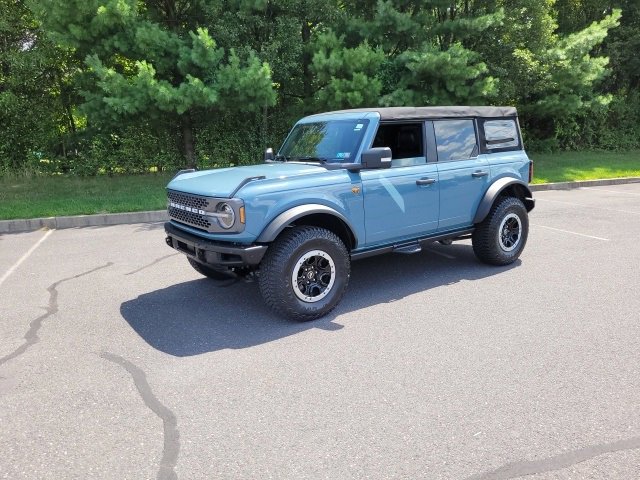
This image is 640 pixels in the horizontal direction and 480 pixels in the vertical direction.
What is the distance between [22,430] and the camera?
2.89m

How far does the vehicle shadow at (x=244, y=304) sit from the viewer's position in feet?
13.6

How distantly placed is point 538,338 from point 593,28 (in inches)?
690

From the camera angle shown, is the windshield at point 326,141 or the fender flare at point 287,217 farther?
the windshield at point 326,141

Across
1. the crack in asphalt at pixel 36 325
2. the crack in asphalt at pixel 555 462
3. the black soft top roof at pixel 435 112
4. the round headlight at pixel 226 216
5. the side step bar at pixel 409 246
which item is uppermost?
the black soft top roof at pixel 435 112

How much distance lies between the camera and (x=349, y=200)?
4715mm

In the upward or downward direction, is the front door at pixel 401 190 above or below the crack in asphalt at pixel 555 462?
above

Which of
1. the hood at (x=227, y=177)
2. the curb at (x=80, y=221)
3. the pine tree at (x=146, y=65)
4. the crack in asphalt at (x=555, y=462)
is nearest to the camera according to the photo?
the crack in asphalt at (x=555, y=462)

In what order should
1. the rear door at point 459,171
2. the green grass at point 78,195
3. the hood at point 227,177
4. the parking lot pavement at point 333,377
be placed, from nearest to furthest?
the parking lot pavement at point 333,377 < the hood at point 227,177 < the rear door at point 459,171 < the green grass at point 78,195

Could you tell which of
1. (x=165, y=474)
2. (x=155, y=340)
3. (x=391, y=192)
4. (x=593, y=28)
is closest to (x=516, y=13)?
(x=593, y=28)

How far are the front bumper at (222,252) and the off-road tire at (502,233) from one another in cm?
287

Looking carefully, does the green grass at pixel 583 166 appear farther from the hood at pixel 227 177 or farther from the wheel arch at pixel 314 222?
the hood at pixel 227 177

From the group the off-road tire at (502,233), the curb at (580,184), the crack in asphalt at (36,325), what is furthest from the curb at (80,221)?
the curb at (580,184)

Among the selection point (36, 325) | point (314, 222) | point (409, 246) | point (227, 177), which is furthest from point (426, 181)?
point (36, 325)

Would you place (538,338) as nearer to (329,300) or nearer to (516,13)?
(329,300)
